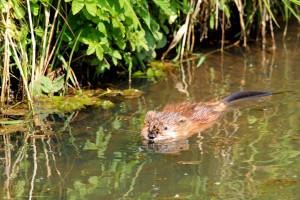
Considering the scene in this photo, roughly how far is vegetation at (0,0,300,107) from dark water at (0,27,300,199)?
1.37 ft

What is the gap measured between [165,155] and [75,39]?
5.92ft

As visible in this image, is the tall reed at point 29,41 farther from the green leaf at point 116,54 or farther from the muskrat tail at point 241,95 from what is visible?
the muskrat tail at point 241,95

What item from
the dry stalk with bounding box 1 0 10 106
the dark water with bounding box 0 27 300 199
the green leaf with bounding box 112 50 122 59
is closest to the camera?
the dark water with bounding box 0 27 300 199

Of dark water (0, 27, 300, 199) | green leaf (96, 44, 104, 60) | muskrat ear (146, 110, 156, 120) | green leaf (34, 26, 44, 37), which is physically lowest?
dark water (0, 27, 300, 199)

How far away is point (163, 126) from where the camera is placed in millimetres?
5961

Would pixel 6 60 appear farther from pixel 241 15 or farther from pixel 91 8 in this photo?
pixel 241 15

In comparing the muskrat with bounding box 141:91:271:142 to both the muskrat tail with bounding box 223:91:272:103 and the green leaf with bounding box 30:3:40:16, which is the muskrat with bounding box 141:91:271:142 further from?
the green leaf with bounding box 30:3:40:16

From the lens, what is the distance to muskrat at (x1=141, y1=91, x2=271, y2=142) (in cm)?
586

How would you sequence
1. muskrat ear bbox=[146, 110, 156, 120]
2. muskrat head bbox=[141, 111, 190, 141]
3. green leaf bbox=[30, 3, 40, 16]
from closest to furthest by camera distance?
muskrat head bbox=[141, 111, 190, 141]
muskrat ear bbox=[146, 110, 156, 120]
green leaf bbox=[30, 3, 40, 16]

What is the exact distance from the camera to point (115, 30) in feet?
22.5

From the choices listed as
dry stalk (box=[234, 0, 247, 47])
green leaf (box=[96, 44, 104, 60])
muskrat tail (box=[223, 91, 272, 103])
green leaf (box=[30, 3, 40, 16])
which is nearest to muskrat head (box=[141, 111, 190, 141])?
muskrat tail (box=[223, 91, 272, 103])

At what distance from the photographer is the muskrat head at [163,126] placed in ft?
19.0

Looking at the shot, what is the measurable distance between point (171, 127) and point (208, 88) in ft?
4.21

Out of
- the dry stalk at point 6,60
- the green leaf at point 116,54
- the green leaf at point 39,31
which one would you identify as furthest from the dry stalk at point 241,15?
the dry stalk at point 6,60
